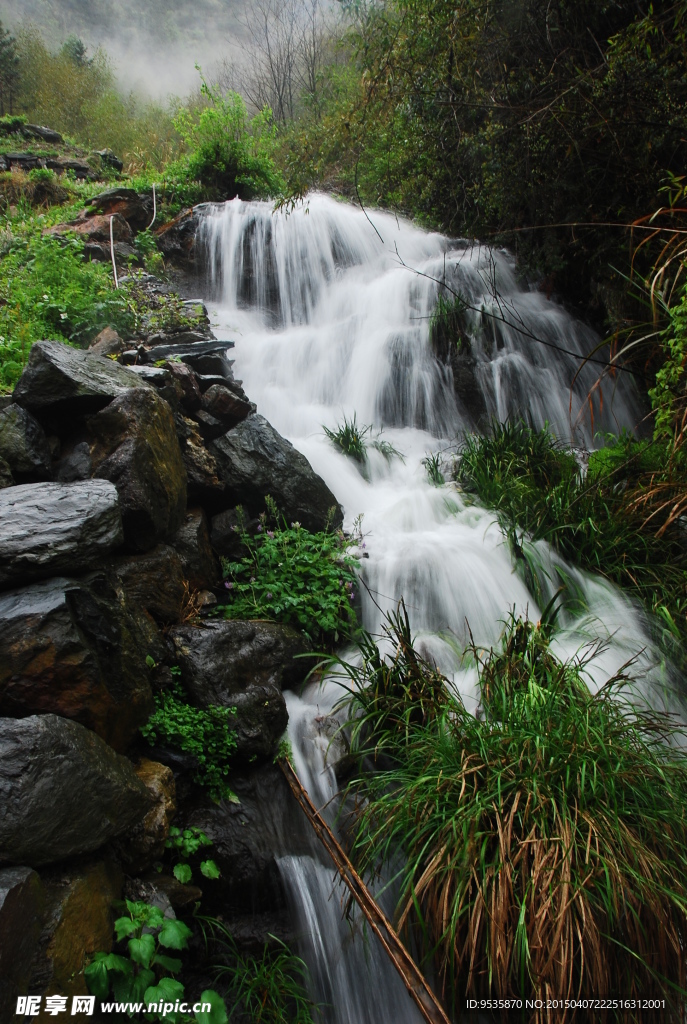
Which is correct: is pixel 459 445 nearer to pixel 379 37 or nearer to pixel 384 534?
pixel 384 534

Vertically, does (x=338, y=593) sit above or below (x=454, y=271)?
below

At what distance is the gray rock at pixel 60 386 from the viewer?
135 inches

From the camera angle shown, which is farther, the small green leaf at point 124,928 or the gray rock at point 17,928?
the small green leaf at point 124,928

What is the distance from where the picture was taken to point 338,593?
3889mm

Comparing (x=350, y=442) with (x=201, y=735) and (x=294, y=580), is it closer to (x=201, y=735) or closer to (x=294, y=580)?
(x=294, y=580)

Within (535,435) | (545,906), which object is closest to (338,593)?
(545,906)

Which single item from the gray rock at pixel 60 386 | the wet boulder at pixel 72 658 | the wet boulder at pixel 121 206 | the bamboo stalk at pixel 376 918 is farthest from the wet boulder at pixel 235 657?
the wet boulder at pixel 121 206

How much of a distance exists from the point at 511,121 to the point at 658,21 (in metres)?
1.33

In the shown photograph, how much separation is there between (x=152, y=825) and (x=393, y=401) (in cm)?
517

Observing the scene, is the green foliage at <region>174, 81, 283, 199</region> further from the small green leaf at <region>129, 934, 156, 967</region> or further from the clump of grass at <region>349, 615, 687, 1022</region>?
the small green leaf at <region>129, 934, 156, 967</region>

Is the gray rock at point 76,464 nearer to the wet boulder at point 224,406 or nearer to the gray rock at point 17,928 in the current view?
the wet boulder at point 224,406

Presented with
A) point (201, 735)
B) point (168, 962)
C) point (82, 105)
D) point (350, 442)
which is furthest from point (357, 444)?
point (82, 105)

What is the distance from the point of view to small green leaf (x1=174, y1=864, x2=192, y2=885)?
2406mm

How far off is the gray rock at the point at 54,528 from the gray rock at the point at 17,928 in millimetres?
1092
